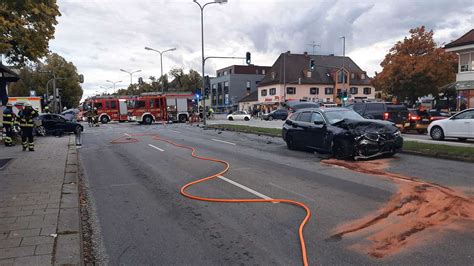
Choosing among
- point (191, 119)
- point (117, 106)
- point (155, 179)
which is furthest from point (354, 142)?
point (117, 106)

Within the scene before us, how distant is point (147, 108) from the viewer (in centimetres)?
4022

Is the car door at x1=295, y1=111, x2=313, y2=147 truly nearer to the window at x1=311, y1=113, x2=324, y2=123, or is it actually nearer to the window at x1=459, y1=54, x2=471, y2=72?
the window at x1=311, y1=113, x2=324, y2=123

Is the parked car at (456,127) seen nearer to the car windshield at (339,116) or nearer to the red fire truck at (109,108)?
the car windshield at (339,116)

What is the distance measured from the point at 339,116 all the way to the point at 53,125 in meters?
19.8

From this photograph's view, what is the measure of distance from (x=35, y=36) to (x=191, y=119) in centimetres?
3270

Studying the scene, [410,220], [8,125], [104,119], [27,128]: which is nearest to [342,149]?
[410,220]

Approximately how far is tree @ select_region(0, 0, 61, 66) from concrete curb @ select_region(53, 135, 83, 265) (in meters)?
3.12

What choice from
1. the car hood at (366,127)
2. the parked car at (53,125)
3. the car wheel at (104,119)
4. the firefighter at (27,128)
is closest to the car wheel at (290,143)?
the car hood at (366,127)

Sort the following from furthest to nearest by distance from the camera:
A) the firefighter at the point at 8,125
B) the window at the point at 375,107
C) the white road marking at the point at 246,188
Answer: the window at the point at 375,107, the firefighter at the point at 8,125, the white road marking at the point at 246,188

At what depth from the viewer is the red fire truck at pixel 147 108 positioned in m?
40.1

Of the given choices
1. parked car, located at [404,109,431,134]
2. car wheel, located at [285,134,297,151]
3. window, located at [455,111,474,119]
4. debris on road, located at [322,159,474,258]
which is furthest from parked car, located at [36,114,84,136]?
debris on road, located at [322,159,474,258]

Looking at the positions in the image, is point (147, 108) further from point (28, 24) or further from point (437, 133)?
point (28, 24)

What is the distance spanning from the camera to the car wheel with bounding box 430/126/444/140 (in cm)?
1739

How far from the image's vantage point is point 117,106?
4278 cm
